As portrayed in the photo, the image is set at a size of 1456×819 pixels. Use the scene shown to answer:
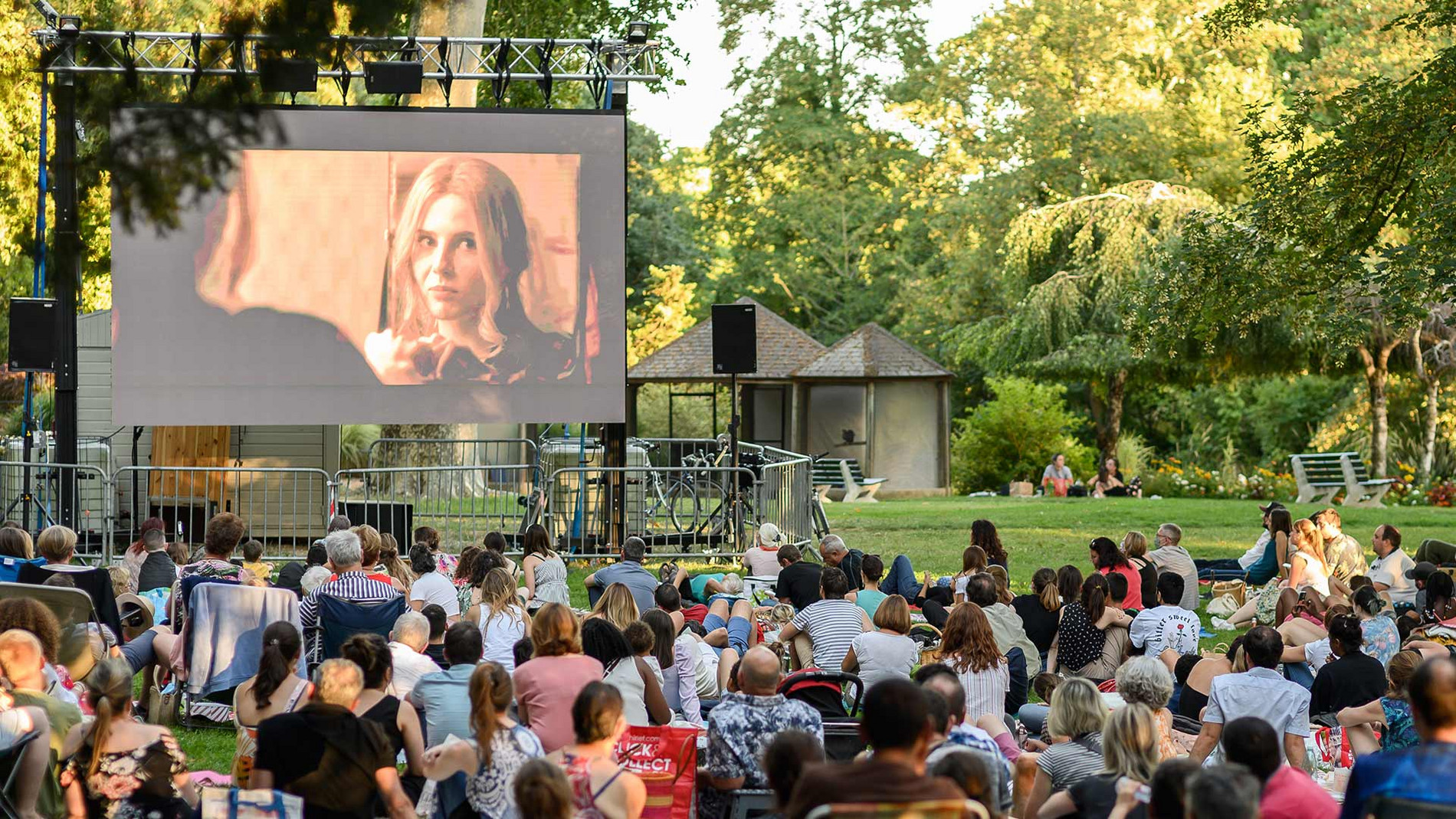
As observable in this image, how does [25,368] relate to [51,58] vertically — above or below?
below

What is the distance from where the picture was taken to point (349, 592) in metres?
7.48

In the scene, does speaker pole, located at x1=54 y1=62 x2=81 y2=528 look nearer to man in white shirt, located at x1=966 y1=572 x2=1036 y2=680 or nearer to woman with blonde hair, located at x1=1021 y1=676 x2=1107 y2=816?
man in white shirt, located at x1=966 y1=572 x2=1036 y2=680

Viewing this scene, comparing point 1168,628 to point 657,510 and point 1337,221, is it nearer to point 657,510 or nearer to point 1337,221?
point 1337,221

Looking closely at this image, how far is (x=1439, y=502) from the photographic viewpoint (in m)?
21.9

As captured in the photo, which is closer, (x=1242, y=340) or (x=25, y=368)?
(x=25, y=368)

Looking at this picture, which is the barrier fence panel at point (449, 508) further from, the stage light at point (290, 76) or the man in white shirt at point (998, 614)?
the man in white shirt at point (998, 614)

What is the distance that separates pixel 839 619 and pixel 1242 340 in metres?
17.5

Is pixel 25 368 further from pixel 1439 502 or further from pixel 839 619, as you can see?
pixel 1439 502

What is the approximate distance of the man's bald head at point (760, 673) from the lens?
5.32 m

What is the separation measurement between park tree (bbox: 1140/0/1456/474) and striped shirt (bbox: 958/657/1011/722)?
6.81 meters

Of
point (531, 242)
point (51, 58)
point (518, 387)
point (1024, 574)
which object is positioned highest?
point (51, 58)

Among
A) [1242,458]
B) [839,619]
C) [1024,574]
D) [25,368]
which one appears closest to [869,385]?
[1242,458]

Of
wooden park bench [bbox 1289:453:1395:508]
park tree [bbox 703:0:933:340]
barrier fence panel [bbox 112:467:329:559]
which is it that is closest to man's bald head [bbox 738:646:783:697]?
barrier fence panel [bbox 112:467:329:559]

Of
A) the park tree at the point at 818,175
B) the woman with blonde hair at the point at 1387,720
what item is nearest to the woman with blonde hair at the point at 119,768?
the woman with blonde hair at the point at 1387,720
